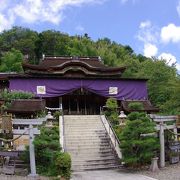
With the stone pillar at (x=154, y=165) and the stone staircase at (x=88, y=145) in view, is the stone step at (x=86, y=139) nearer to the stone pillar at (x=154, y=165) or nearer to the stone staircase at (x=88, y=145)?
the stone staircase at (x=88, y=145)

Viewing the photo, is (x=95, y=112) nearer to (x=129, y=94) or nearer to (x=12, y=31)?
(x=129, y=94)

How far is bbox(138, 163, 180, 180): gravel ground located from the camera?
53.2 feet

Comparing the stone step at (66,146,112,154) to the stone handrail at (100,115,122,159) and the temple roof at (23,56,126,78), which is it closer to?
the stone handrail at (100,115,122,159)

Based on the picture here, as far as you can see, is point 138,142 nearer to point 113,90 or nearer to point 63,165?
point 63,165

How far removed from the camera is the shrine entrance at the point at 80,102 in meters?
36.2

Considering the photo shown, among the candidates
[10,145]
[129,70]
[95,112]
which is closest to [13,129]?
[10,145]

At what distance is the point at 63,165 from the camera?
1645cm

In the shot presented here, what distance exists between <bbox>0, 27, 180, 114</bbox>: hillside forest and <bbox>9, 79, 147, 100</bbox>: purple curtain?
5.42 meters

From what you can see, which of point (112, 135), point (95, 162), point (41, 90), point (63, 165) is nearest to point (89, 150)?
point (95, 162)

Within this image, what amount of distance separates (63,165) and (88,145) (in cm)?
514

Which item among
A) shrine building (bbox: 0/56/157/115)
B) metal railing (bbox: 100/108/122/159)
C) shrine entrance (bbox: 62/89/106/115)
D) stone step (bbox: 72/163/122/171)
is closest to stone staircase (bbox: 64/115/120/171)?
stone step (bbox: 72/163/122/171)

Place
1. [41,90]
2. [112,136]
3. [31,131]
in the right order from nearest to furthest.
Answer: [31,131]
[112,136]
[41,90]

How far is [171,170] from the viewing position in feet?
58.9

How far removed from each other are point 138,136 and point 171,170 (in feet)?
7.19
